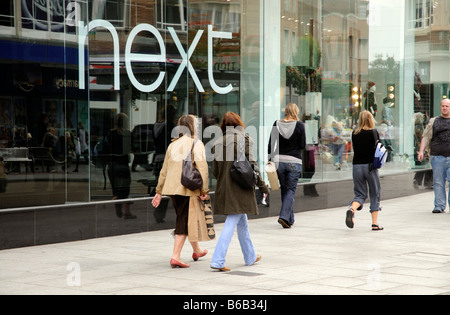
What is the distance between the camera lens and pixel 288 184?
1170 cm

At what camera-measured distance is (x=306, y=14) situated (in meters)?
15.2

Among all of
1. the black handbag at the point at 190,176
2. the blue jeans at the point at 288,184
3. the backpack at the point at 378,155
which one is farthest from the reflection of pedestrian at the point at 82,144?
the backpack at the point at 378,155

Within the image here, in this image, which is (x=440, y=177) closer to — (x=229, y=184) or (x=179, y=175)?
(x=229, y=184)

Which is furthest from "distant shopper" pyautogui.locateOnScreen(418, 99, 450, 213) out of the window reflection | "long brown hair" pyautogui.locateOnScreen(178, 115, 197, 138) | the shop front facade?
"long brown hair" pyautogui.locateOnScreen(178, 115, 197, 138)

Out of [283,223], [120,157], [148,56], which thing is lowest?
[283,223]

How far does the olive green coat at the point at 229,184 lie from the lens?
7.98 meters

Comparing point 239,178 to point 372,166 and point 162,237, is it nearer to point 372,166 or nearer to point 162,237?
point 162,237

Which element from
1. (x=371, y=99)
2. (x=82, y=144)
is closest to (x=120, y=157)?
(x=82, y=144)

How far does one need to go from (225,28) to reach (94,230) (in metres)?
4.84

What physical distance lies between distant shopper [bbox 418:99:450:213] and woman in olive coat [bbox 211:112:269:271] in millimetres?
6487

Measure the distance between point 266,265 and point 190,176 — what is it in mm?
1332

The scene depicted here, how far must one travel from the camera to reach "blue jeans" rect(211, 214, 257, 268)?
783cm

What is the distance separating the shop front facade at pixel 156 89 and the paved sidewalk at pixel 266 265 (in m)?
0.89

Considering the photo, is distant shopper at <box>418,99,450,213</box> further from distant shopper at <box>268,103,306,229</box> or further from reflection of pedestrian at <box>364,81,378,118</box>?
reflection of pedestrian at <box>364,81,378,118</box>
